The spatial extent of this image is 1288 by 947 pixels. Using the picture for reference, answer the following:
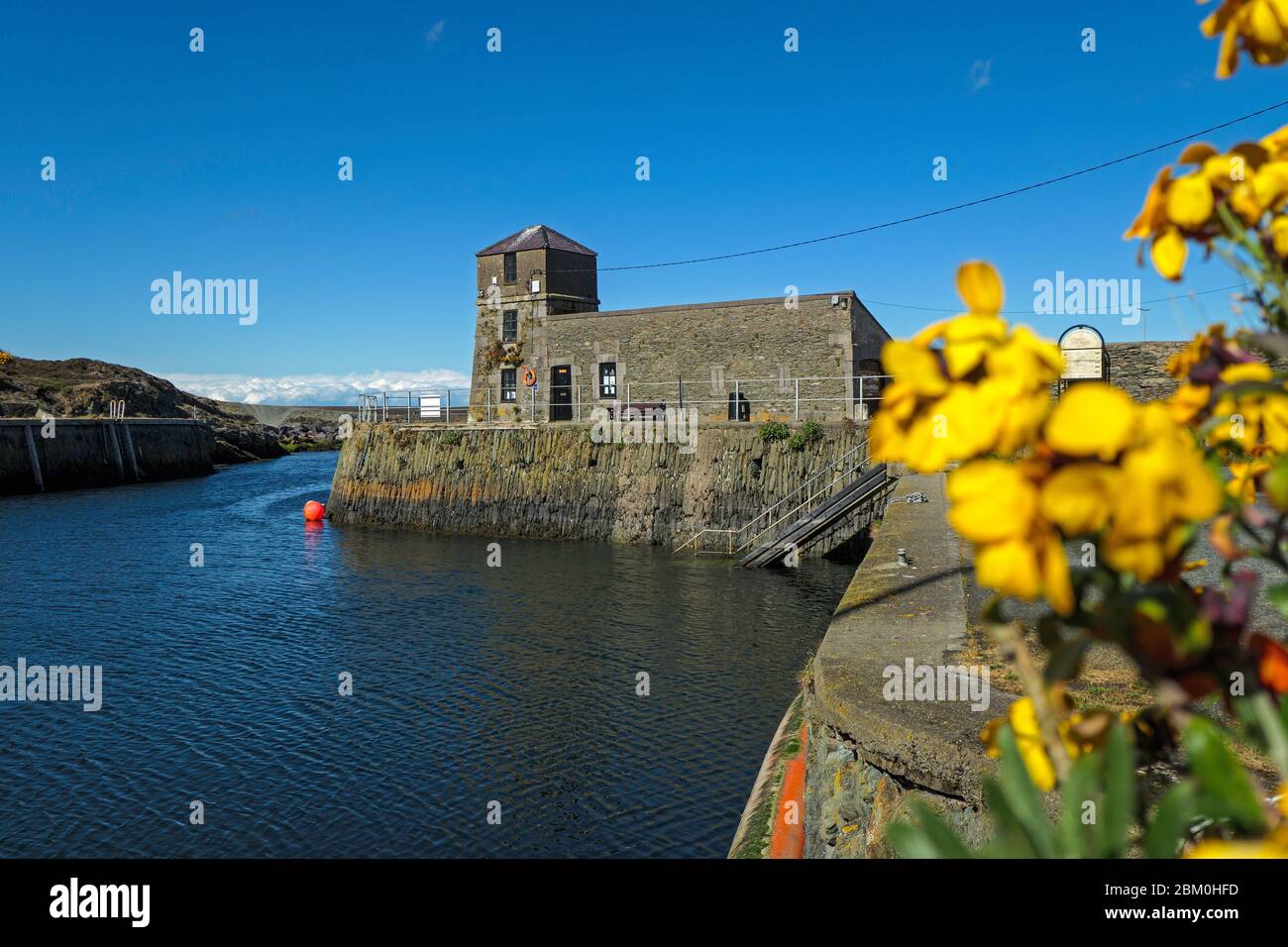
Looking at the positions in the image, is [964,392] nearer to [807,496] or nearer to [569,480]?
[807,496]

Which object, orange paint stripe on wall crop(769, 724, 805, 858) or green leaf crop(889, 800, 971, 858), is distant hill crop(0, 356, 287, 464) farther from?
green leaf crop(889, 800, 971, 858)

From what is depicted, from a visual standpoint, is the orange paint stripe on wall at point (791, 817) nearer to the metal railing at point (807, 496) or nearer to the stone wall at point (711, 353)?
the metal railing at point (807, 496)

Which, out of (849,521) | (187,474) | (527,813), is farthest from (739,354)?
(187,474)

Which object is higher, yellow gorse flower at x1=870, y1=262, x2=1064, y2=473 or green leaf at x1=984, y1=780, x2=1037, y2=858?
yellow gorse flower at x1=870, y1=262, x2=1064, y2=473

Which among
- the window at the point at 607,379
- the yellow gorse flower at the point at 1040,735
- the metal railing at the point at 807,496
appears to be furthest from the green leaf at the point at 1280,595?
the window at the point at 607,379

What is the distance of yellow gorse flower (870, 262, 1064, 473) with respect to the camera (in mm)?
1062

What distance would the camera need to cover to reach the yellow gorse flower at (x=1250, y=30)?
142cm

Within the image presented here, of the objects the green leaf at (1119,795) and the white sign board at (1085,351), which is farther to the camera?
the white sign board at (1085,351)

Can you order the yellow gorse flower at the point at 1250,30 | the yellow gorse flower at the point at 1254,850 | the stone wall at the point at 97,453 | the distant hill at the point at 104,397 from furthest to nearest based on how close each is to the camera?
the distant hill at the point at 104,397, the stone wall at the point at 97,453, the yellow gorse flower at the point at 1250,30, the yellow gorse flower at the point at 1254,850

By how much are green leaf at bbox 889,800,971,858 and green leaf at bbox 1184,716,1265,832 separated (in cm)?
29

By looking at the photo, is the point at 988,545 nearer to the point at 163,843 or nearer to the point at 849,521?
the point at 163,843

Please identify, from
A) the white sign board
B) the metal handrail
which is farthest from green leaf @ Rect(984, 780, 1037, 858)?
the metal handrail

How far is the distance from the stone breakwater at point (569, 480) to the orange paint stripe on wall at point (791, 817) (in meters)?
16.8
